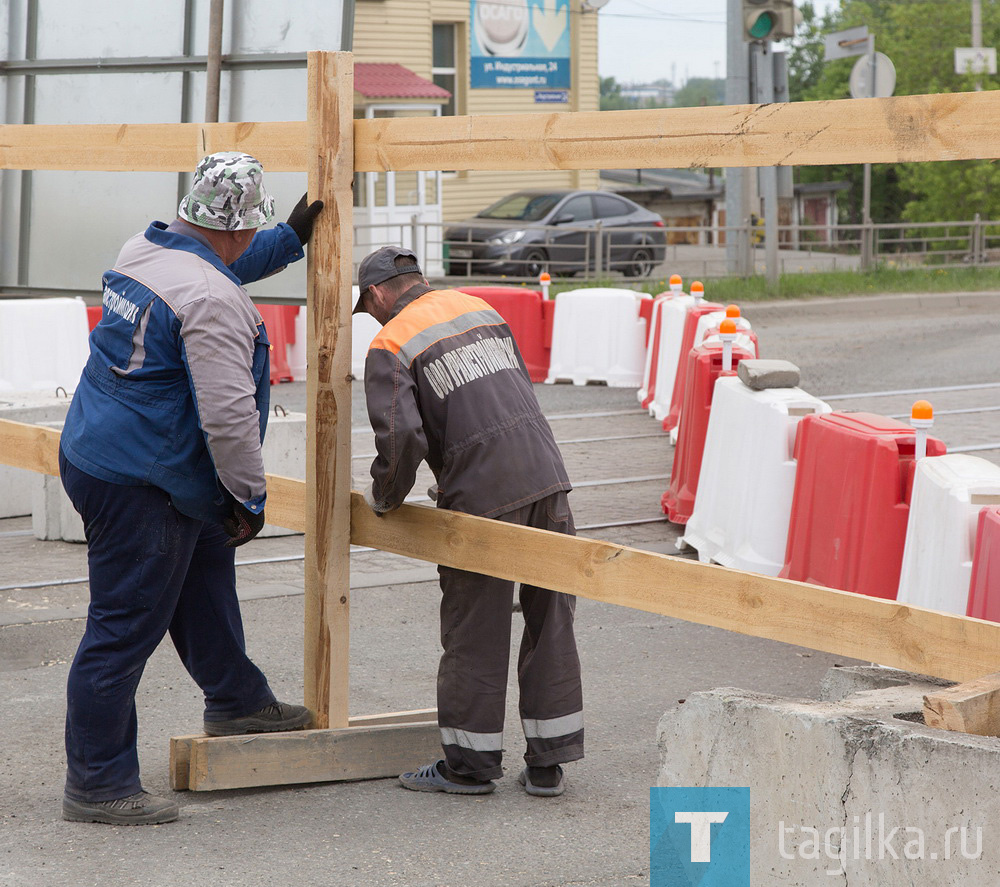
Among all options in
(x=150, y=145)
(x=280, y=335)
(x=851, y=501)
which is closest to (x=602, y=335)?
(x=280, y=335)

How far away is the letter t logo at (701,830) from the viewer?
11.0 feet

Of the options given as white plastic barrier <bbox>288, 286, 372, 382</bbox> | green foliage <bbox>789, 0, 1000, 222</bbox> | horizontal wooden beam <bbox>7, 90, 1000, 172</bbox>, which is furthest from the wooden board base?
green foliage <bbox>789, 0, 1000, 222</bbox>

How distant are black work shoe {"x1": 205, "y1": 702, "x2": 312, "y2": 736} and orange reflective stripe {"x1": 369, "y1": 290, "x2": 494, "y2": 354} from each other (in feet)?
3.94

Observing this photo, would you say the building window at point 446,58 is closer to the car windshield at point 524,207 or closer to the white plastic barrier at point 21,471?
the car windshield at point 524,207

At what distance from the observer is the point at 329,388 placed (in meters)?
4.41

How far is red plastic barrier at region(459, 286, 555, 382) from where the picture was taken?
13.9m

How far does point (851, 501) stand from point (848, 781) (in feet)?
9.59

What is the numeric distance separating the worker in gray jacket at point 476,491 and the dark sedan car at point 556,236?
19219 mm

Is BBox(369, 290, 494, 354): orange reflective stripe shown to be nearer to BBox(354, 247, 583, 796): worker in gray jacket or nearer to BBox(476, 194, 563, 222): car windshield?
BBox(354, 247, 583, 796): worker in gray jacket

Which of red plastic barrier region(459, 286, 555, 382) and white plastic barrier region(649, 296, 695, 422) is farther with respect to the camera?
red plastic barrier region(459, 286, 555, 382)

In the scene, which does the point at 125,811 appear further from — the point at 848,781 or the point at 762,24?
the point at 762,24

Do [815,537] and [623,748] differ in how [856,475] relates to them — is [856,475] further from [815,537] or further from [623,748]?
[623,748]

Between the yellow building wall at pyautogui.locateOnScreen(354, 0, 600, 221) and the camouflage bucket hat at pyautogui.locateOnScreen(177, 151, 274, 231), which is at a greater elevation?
the yellow building wall at pyautogui.locateOnScreen(354, 0, 600, 221)

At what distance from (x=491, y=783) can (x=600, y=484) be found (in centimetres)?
488
